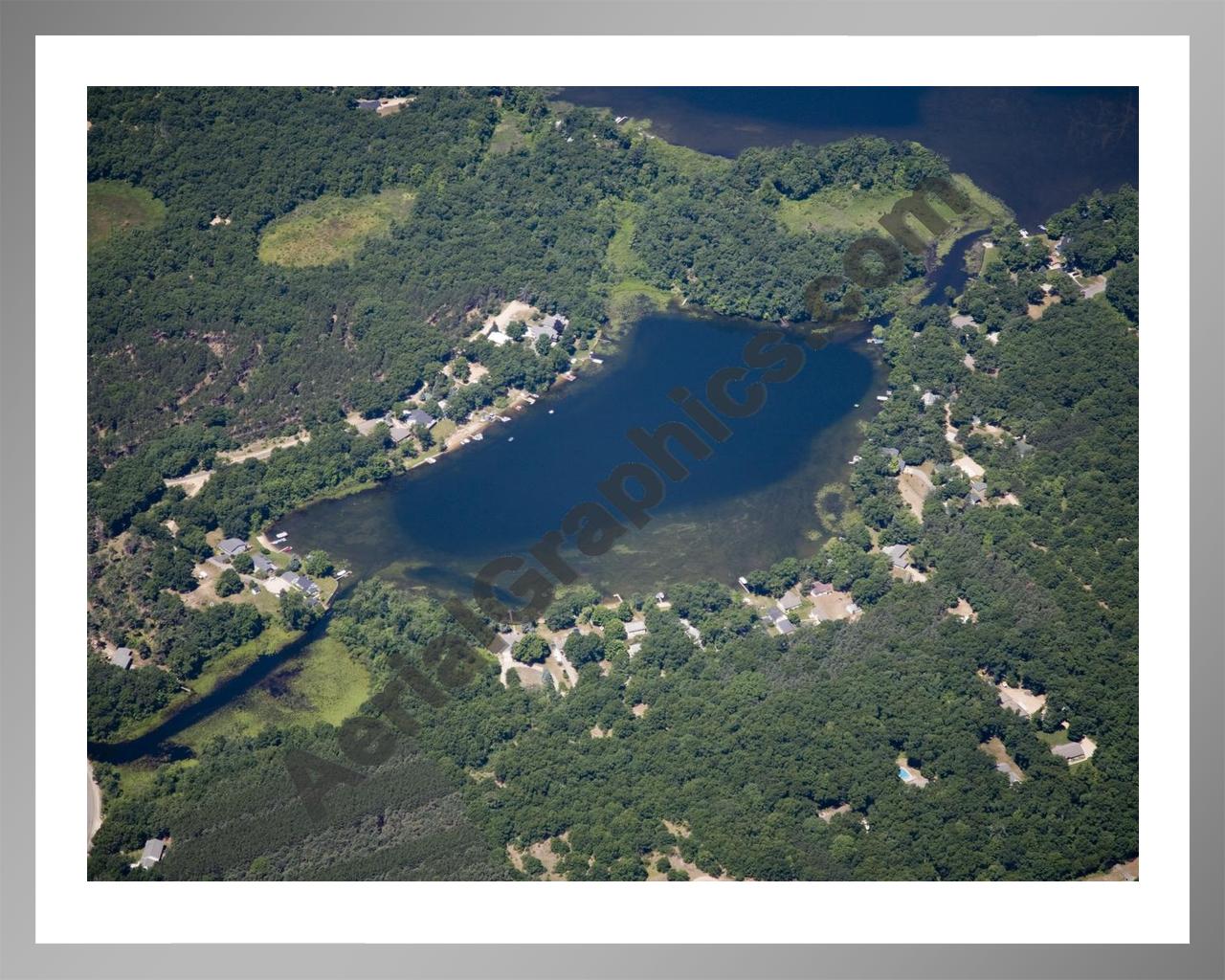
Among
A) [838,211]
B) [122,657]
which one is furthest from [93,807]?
[838,211]

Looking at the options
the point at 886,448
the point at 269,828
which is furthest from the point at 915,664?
the point at 269,828

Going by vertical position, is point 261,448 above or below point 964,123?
below

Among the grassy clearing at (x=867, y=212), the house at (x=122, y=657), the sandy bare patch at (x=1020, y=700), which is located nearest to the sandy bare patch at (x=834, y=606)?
the sandy bare patch at (x=1020, y=700)

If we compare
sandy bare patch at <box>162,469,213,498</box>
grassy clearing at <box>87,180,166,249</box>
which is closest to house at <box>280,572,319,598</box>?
sandy bare patch at <box>162,469,213,498</box>

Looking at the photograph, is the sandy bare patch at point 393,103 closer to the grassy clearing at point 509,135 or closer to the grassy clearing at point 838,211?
the grassy clearing at point 509,135

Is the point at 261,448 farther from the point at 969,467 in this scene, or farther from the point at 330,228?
the point at 969,467

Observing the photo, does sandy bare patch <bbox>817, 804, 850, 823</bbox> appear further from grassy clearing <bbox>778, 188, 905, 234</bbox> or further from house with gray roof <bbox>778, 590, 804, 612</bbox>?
grassy clearing <bbox>778, 188, 905, 234</bbox>
